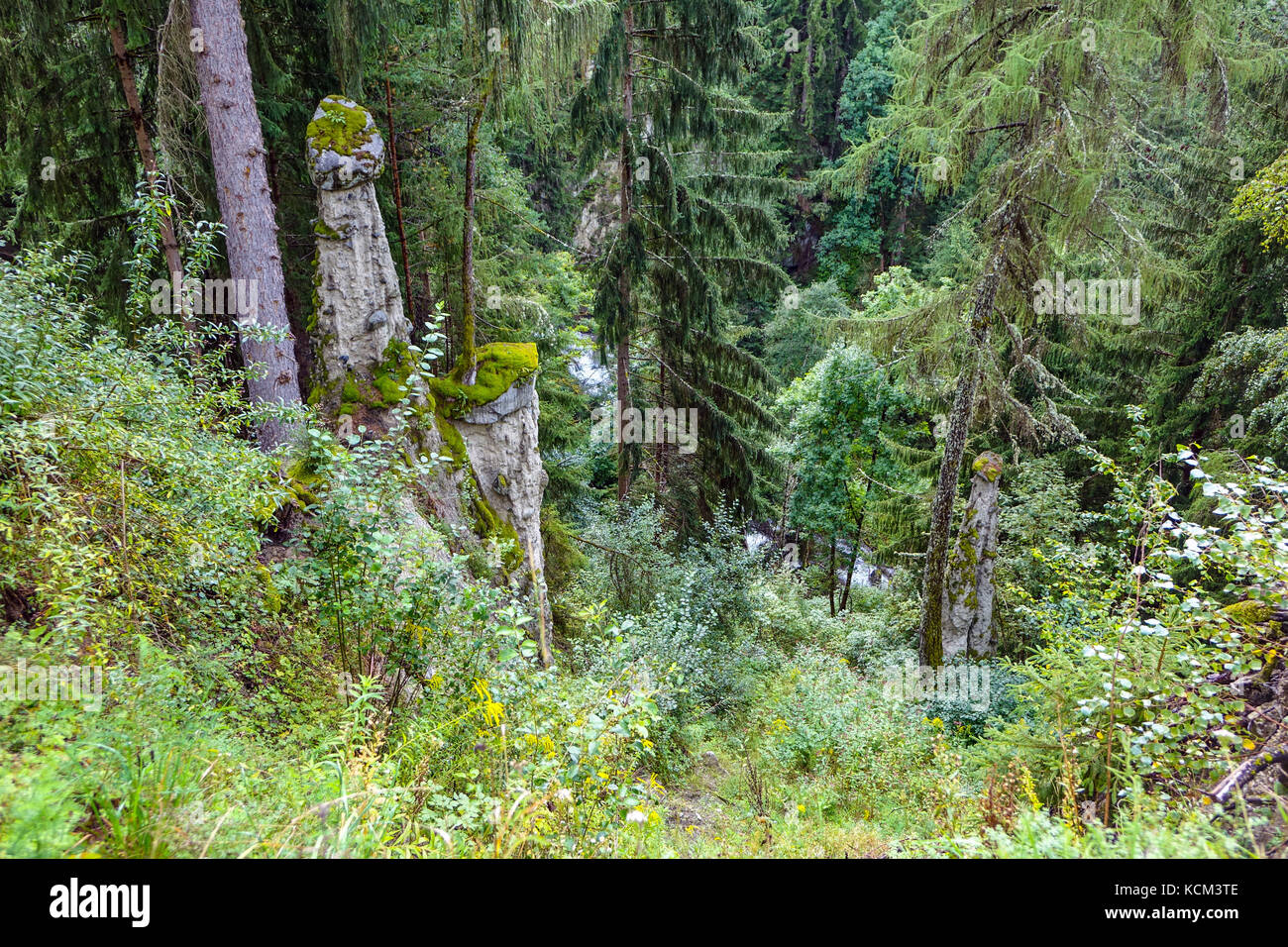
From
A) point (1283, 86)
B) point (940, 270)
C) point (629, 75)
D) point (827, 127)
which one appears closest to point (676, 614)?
point (629, 75)

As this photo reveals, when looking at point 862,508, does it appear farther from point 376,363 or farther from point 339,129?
point 339,129

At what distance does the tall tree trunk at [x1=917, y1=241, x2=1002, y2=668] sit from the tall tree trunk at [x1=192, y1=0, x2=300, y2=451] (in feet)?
29.8

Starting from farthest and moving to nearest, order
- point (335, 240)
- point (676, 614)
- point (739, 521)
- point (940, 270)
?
point (940, 270)
point (739, 521)
point (676, 614)
point (335, 240)

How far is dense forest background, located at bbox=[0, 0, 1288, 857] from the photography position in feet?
9.72

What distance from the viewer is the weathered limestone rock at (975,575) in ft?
35.1

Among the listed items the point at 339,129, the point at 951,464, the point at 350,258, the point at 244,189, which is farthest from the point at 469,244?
the point at 951,464

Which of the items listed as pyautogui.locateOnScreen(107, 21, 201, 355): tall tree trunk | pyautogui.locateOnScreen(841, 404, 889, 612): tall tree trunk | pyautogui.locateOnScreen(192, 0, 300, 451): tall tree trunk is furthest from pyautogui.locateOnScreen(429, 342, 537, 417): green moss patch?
pyautogui.locateOnScreen(841, 404, 889, 612): tall tree trunk

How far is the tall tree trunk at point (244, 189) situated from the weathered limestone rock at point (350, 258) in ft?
2.03

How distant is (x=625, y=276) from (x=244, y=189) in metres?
7.23

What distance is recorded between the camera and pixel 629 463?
13617mm

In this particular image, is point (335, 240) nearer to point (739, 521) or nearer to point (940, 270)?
point (739, 521)

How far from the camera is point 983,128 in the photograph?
8.82 m

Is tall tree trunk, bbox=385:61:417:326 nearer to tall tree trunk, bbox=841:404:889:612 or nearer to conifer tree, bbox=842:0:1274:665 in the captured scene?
conifer tree, bbox=842:0:1274:665
